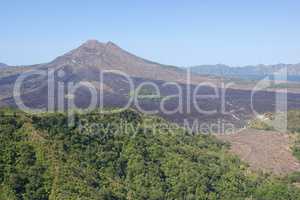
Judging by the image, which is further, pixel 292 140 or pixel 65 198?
pixel 292 140

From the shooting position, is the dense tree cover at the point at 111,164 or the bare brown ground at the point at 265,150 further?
the bare brown ground at the point at 265,150

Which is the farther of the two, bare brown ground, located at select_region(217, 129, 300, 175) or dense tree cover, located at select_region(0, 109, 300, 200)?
bare brown ground, located at select_region(217, 129, 300, 175)

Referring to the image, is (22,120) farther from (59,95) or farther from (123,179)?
(59,95)

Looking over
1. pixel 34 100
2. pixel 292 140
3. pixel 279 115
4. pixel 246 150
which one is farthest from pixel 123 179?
pixel 34 100

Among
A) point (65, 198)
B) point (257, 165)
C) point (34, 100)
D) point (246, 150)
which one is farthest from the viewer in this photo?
point (34, 100)
